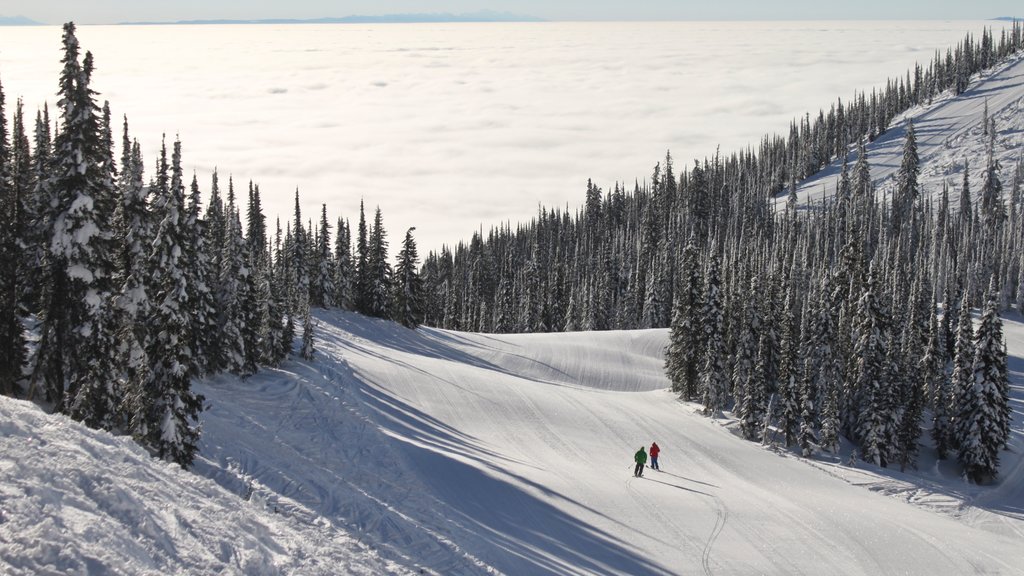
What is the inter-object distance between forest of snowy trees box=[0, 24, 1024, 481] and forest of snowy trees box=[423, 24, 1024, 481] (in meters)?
0.29

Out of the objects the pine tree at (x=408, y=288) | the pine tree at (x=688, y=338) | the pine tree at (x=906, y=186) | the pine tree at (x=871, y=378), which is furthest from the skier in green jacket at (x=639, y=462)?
the pine tree at (x=906, y=186)

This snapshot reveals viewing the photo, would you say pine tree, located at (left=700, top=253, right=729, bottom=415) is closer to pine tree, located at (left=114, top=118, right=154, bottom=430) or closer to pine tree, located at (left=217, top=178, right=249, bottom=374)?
pine tree, located at (left=217, top=178, right=249, bottom=374)

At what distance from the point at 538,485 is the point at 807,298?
62.6 metres

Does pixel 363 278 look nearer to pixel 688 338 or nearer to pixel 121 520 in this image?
pixel 688 338

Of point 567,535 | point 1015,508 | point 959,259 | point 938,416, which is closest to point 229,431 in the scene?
point 567,535

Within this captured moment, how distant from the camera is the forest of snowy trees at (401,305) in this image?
26.5 metres

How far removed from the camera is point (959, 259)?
147625 millimetres

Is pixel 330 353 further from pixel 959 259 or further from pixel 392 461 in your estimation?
pixel 959 259

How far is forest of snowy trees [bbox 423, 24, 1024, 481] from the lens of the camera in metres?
62.1

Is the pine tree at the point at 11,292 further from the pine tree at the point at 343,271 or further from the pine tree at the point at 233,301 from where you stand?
the pine tree at the point at 343,271

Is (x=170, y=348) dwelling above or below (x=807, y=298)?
above

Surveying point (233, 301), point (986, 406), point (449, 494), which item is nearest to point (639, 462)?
point (449, 494)

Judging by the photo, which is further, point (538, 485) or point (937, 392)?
point (937, 392)

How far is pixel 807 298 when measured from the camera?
84500 millimetres
